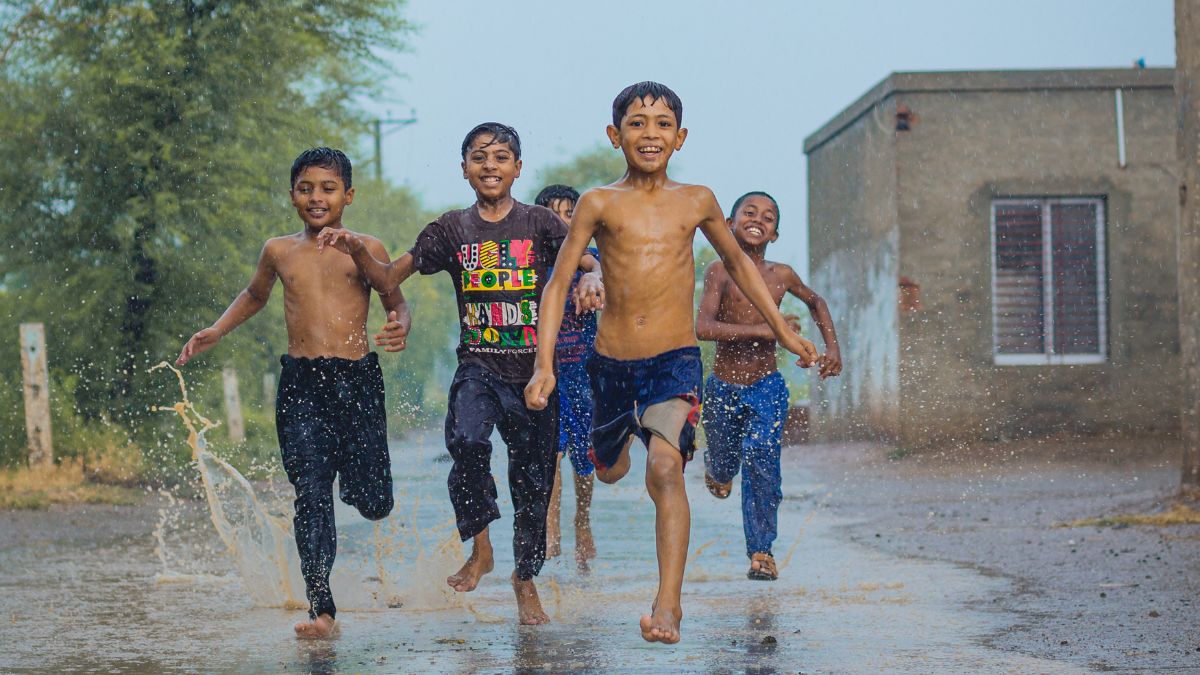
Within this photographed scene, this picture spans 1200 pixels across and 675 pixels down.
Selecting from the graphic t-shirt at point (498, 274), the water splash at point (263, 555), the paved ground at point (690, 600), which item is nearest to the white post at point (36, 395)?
the paved ground at point (690, 600)

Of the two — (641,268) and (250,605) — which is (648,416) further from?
(250,605)

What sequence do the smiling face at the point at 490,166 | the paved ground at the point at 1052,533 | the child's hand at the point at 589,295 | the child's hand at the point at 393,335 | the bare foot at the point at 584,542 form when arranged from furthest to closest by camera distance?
the bare foot at the point at 584,542 < the smiling face at the point at 490,166 < the paved ground at the point at 1052,533 < the child's hand at the point at 393,335 < the child's hand at the point at 589,295

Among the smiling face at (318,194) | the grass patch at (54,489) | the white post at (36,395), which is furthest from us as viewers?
the white post at (36,395)

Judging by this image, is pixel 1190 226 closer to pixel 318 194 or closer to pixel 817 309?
pixel 817 309

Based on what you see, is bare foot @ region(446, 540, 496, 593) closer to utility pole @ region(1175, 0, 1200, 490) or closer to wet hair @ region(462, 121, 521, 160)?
wet hair @ region(462, 121, 521, 160)

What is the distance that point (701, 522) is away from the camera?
42.5ft

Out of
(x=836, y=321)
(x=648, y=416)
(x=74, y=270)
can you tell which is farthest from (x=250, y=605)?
(x=836, y=321)

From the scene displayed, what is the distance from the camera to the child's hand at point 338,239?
21.3 ft

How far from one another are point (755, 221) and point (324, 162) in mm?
2488

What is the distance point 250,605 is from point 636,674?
292 centimetres

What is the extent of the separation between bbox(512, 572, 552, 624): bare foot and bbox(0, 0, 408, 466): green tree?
14.2m

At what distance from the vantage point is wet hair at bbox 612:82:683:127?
6.00 meters

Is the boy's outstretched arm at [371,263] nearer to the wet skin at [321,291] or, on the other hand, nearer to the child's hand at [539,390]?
the wet skin at [321,291]

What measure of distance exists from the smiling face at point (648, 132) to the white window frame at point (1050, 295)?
1592 centimetres
